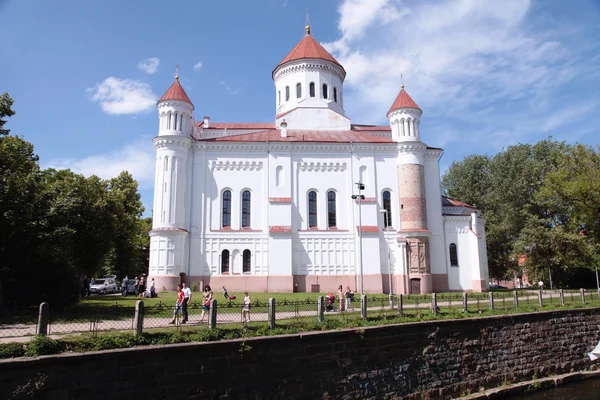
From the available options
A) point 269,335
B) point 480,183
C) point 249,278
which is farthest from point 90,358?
point 480,183

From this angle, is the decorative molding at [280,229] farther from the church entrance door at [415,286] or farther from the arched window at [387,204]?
the church entrance door at [415,286]

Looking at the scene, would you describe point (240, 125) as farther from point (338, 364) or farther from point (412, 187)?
point (338, 364)

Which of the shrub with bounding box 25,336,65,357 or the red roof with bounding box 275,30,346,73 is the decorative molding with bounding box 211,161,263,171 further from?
the shrub with bounding box 25,336,65,357

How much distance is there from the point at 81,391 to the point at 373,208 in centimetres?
3106

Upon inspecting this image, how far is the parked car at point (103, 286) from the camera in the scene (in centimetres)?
3841

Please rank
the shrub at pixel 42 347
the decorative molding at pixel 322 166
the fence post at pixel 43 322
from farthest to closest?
1. the decorative molding at pixel 322 166
2. the fence post at pixel 43 322
3. the shrub at pixel 42 347

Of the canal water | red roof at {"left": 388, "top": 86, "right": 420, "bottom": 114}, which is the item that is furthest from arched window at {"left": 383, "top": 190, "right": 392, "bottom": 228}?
the canal water

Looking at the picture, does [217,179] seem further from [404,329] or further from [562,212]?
[562,212]

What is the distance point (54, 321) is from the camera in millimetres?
13117

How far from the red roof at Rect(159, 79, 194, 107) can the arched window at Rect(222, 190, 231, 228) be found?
883 cm

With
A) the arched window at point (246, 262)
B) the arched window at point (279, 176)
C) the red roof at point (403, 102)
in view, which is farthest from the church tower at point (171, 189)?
the red roof at point (403, 102)

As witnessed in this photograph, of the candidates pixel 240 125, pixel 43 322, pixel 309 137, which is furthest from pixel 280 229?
pixel 43 322

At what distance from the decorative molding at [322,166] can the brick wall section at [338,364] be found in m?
21.8

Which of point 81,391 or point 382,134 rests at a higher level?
point 382,134
